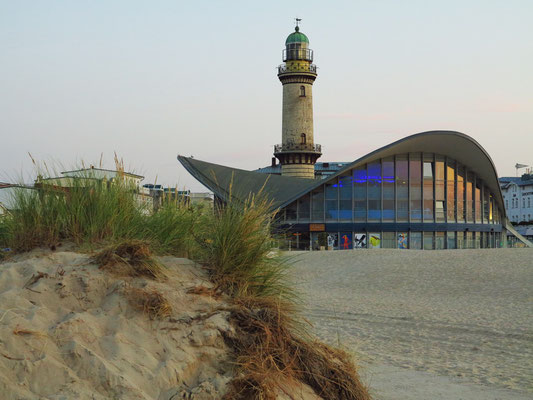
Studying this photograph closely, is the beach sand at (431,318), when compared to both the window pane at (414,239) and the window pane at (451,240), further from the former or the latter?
the window pane at (451,240)

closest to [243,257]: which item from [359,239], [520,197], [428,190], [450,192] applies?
[359,239]

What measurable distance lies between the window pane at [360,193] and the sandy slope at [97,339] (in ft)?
118

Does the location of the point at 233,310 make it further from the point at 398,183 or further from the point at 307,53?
the point at 307,53

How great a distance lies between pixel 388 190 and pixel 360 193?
204 centimetres

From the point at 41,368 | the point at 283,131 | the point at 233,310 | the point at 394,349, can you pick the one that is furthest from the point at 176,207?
the point at 283,131

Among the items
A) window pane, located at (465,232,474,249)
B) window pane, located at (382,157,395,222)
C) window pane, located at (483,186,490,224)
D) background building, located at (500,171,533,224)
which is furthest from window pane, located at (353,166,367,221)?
background building, located at (500,171,533,224)

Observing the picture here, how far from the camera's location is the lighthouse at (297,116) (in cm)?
5644

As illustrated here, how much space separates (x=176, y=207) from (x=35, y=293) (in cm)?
247

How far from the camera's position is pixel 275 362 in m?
4.32

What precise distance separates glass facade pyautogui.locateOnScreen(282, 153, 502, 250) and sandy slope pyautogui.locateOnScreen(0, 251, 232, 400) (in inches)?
1414

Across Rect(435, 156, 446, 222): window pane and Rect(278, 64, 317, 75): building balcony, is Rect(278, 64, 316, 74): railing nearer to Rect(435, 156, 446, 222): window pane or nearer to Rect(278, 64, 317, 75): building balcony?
Rect(278, 64, 317, 75): building balcony

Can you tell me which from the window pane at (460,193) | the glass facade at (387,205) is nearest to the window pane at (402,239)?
the glass facade at (387,205)

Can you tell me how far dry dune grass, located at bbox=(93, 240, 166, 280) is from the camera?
4.78 meters

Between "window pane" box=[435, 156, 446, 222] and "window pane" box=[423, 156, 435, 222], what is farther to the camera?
"window pane" box=[435, 156, 446, 222]
